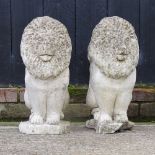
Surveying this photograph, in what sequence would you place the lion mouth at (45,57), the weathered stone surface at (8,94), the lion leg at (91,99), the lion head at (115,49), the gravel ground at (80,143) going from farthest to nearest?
the weathered stone surface at (8,94)
the lion leg at (91,99)
the lion head at (115,49)
the lion mouth at (45,57)
the gravel ground at (80,143)

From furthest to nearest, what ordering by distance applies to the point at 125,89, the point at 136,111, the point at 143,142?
the point at 136,111 → the point at 125,89 → the point at 143,142

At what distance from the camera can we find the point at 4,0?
6.12m

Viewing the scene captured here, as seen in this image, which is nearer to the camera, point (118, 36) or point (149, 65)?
point (118, 36)

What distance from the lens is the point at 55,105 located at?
5223 millimetres

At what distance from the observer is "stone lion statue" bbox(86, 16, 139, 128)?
17.1 feet

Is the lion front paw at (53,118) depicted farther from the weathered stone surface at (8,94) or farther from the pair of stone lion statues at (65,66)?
the weathered stone surface at (8,94)

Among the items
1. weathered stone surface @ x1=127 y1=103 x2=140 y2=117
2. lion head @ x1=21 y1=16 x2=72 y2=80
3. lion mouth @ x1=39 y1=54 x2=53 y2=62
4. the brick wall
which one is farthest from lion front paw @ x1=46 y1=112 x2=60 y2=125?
weathered stone surface @ x1=127 y1=103 x2=140 y2=117

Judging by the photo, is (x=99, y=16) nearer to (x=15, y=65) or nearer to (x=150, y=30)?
(x=150, y=30)

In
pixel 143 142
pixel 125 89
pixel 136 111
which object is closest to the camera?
pixel 143 142

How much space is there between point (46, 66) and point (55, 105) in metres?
0.35

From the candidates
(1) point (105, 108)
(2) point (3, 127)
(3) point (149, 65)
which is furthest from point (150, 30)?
(2) point (3, 127)

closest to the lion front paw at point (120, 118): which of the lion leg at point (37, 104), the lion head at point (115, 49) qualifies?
the lion head at point (115, 49)

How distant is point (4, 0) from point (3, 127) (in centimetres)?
127

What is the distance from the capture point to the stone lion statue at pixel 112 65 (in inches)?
205
